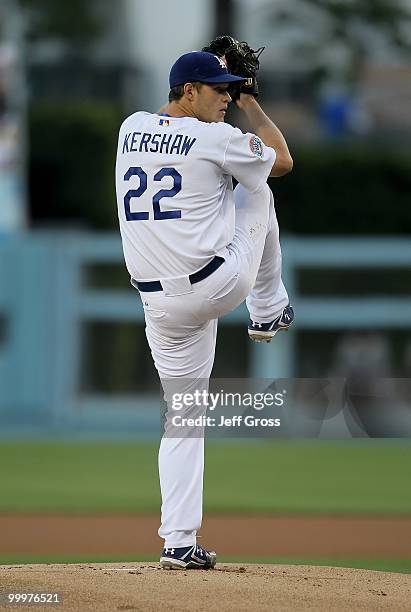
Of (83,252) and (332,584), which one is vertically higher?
(83,252)

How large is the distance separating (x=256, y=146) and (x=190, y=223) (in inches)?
14.8

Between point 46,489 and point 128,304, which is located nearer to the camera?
point 46,489

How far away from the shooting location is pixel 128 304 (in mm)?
13320

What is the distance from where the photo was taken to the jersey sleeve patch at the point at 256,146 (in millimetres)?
4988

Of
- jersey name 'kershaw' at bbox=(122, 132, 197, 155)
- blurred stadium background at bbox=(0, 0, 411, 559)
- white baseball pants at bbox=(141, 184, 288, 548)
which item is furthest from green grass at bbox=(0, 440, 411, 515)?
jersey name 'kershaw' at bbox=(122, 132, 197, 155)

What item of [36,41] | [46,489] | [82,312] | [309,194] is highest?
[36,41]

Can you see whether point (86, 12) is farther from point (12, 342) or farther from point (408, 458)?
point (408, 458)

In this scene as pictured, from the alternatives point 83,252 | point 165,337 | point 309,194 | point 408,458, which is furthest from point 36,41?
point 165,337

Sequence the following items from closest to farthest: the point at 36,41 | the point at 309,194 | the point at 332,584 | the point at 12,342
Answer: the point at 332,584 → the point at 12,342 → the point at 309,194 → the point at 36,41

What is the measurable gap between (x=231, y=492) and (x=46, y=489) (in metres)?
1.27

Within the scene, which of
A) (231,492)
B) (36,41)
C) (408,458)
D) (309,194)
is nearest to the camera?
(231,492)

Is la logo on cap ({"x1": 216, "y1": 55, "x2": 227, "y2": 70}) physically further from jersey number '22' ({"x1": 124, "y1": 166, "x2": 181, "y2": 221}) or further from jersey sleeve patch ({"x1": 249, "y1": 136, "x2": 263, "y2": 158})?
jersey number '22' ({"x1": 124, "y1": 166, "x2": 181, "y2": 221})

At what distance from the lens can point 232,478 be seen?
969 cm

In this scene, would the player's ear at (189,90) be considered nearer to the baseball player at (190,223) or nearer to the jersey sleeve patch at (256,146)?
the baseball player at (190,223)
